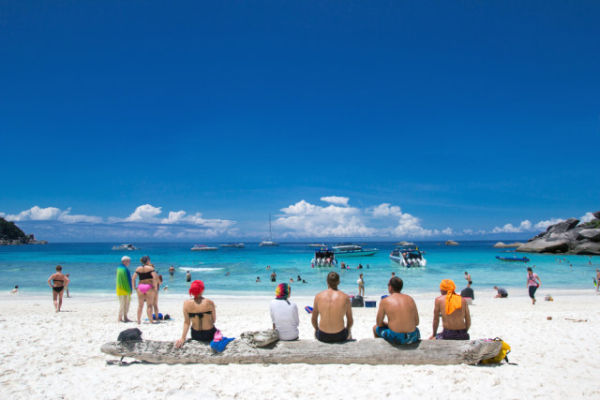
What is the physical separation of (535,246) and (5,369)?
8658 cm

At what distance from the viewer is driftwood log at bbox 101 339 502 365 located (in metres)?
5.37

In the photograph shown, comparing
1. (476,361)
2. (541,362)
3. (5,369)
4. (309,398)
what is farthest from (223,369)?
(541,362)

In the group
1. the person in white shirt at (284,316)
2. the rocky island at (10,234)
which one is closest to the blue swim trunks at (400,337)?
the person in white shirt at (284,316)

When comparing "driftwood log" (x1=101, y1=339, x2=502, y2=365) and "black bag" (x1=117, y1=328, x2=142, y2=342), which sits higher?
"black bag" (x1=117, y1=328, x2=142, y2=342)

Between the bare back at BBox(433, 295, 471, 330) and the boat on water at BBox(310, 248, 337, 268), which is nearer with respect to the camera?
the bare back at BBox(433, 295, 471, 330)

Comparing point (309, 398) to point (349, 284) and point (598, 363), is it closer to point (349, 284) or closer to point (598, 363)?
point (598, 363)

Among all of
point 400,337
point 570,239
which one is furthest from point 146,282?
point 570,239

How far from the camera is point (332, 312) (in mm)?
5395

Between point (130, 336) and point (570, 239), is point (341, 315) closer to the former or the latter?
point (130, 336)

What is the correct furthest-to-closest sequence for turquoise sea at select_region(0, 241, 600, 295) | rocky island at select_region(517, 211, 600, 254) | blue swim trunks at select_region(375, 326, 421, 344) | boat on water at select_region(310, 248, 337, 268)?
rocky island at select_region(517, 211, 600, 254) → boat on water at select_region(310, 248, 337, 268) → turquoise sea at select_region(0, 241, 600, 295) → blue swim trunks at select_region(375, 326, 421, 344)

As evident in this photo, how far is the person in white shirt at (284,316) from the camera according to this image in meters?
5.58

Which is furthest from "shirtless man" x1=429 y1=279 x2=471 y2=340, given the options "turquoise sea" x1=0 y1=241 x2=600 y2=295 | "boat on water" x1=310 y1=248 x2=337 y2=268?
"boat on water" x1=310 y1=248 x2=337 y2=268

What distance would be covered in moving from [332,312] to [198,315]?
220cm

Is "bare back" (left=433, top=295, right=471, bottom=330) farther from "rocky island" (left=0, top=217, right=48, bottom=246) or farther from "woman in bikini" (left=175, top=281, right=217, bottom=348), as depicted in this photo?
"rocky island" (left=0, top=217, right=48, bottom=246)
